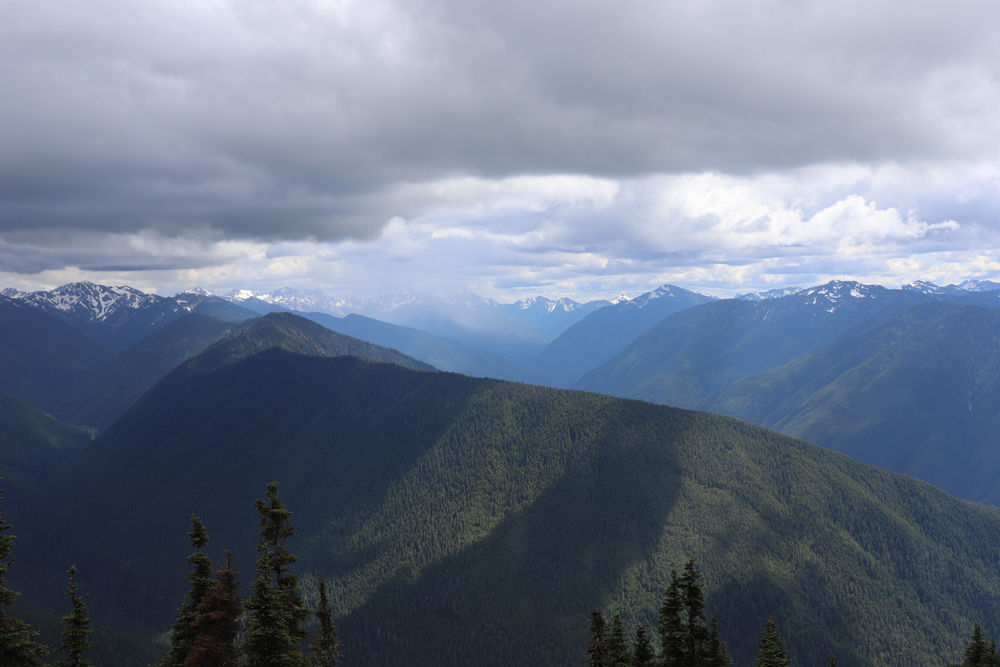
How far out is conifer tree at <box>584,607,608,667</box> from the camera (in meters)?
45.2

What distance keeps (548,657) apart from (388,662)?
191 ft

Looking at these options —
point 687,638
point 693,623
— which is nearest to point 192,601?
point 687,638

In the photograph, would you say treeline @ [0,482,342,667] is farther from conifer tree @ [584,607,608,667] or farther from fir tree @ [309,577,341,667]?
conifer tree @ [584,607,608,667]

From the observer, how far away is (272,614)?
3362 centimetres

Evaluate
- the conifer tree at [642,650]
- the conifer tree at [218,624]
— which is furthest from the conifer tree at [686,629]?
the conifer tree at [218,624]

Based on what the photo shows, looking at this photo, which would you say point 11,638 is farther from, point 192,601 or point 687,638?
point 687,638

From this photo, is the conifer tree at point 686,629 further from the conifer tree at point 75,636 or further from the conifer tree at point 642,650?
the conifer tree at point 75,636

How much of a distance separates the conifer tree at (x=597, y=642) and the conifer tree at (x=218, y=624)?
90.7 feet

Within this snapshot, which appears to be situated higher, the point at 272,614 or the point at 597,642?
the point at 272,614

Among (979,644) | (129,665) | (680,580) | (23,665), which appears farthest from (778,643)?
(129,665)

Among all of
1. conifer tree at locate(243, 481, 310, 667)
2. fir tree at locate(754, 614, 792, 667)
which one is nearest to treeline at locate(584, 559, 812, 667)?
fir tree at locate(754, 614, 792, 667)

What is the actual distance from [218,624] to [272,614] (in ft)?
15.1

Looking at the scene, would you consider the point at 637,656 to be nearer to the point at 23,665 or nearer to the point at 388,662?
the point at 23,665

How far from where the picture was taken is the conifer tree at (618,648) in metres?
41.2
